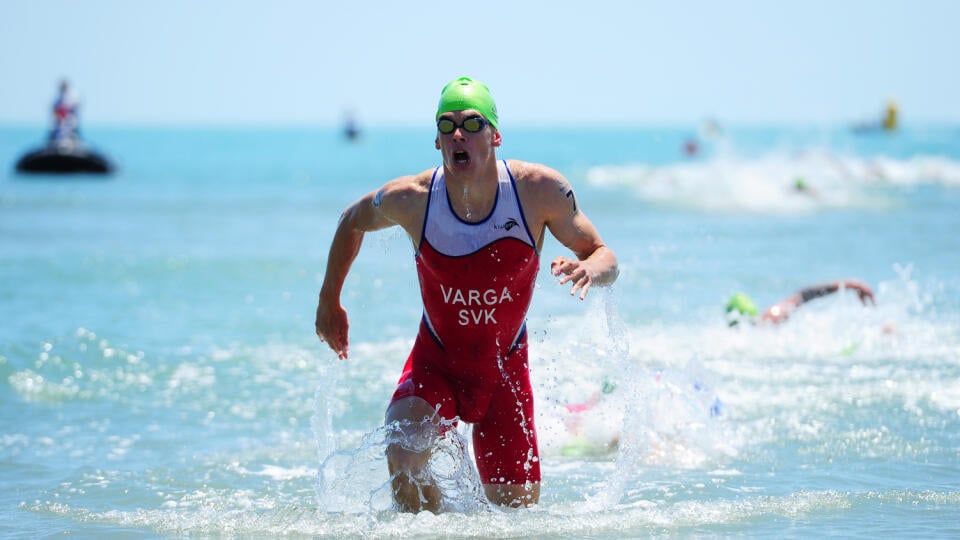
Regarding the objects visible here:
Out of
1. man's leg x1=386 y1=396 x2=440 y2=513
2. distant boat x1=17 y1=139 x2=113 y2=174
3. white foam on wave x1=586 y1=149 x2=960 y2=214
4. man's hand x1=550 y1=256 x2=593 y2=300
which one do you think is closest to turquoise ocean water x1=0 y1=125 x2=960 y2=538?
man's leg x1=386 y1=396 x2=440 y2=513

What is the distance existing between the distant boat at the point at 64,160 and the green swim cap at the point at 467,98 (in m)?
35.7

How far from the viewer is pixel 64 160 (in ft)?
127

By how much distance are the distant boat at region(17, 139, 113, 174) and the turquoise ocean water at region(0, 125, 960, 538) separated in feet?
63.0

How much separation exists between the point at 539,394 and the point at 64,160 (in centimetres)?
3294

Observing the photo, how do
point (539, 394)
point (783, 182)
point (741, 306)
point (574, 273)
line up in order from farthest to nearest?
point (783, 182), point (741, 306), point (539, 394), point (574, 273)

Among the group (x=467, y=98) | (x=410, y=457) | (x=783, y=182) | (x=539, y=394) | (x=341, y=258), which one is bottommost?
(x=410, y=457)

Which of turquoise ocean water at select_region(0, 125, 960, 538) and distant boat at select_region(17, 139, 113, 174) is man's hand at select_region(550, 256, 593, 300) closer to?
turquoise ocean water at select_region(0, 125, 960, 538)

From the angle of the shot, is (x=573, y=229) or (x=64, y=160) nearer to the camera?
(x=573, y=229)

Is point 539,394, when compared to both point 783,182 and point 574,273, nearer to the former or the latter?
point 574,273

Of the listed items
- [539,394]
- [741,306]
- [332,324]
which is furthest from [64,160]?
[332,324]

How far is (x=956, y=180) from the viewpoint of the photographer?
1510 inches

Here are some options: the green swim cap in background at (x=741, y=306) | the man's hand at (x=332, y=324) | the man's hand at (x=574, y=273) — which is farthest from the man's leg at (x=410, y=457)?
the green swim cap in background at (x=741, y=306)

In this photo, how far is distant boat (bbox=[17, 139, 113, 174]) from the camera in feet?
127

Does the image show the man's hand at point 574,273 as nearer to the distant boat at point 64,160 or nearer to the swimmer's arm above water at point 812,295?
the swimmer's arm above water at point 812,295
